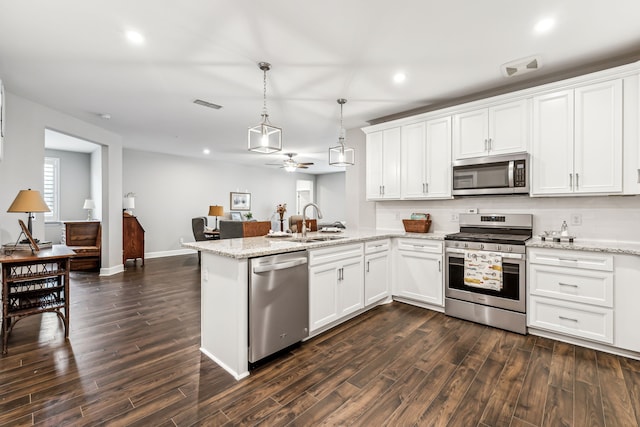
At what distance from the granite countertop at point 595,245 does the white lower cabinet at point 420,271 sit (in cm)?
97

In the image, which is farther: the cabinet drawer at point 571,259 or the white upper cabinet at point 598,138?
the white upper cabinet at point 598,138

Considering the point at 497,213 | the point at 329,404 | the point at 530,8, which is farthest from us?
the point at 497,213

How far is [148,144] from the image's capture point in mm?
6512

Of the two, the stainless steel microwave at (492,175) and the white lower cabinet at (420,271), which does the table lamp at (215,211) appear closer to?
the white lower cabinet at (420,271)

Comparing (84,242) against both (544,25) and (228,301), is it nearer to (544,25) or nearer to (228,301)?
(228,301)

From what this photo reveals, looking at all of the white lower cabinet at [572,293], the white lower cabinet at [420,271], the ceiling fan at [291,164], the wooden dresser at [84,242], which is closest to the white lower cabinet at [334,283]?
the white lower cabinet at [420,271]

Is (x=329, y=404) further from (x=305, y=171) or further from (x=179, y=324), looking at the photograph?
(x=305, y=171)

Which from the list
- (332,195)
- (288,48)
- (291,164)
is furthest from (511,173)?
(332,195)

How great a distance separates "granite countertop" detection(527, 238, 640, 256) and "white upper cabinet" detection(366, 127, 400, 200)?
1.77m

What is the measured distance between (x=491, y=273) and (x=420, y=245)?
32.9 inches

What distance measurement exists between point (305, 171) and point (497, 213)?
8038 millimetres

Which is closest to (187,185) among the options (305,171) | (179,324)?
(305,171)

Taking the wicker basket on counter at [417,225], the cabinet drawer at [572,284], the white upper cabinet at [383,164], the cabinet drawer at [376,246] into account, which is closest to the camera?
the cabinet drawer at [572,284]

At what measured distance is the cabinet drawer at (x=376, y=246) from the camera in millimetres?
3468
